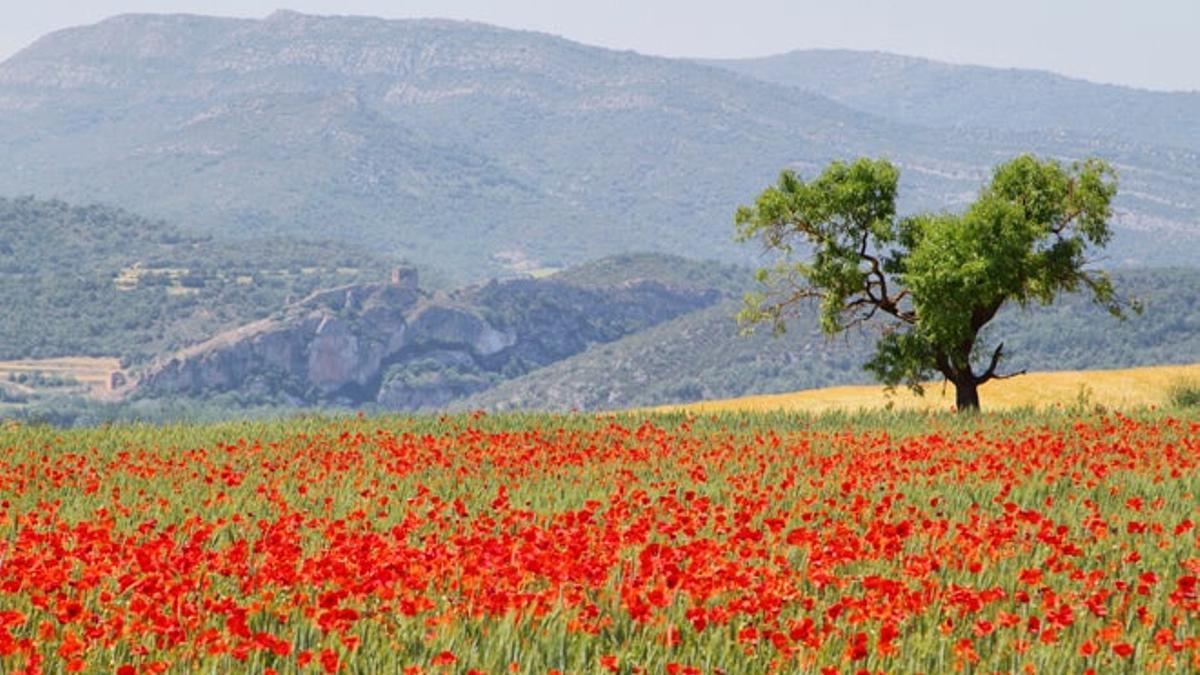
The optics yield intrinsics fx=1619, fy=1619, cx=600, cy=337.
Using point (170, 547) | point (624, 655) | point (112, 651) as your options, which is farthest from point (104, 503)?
point (624, 655)

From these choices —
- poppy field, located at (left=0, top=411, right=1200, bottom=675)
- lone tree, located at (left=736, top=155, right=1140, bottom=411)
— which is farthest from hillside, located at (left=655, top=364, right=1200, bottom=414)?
poppy field, located at (left=0, top=411, right=1200, bottom=675)

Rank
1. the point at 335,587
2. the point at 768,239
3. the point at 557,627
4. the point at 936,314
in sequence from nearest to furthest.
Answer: the point at 557,627 < the point at 335,587 < the point at 936,314 < the point at 768,239

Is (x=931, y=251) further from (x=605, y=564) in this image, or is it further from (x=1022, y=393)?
(x=605, y=564)

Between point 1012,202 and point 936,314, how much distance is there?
3.68 meters

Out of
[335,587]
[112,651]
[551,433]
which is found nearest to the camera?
[112,651]

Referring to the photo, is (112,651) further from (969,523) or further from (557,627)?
(969,523)

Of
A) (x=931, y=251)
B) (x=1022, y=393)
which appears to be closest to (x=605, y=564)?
(x=931, y=251)

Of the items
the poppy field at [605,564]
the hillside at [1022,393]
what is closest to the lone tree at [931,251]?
the hillside at [1022,393]

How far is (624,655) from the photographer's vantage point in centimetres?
872

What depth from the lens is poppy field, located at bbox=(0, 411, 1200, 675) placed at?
8.77 meters

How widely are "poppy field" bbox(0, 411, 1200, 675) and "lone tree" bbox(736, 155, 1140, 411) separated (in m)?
16.6

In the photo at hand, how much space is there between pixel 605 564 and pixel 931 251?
27.7 metres

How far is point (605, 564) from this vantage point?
10539 millimetres

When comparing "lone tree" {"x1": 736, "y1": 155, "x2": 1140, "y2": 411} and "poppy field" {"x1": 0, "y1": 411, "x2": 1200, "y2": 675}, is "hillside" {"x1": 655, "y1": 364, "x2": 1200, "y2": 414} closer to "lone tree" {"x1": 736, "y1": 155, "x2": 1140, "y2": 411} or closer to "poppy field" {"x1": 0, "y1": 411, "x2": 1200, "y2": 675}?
"lone tree" {"x1": 736, "y1": 155, "x2": 1140, "y2": 411}
